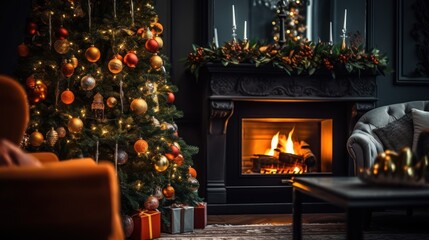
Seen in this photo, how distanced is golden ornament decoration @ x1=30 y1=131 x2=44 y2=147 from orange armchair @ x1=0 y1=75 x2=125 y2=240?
1.66 metres

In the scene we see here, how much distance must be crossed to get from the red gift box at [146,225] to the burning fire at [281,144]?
1582mm

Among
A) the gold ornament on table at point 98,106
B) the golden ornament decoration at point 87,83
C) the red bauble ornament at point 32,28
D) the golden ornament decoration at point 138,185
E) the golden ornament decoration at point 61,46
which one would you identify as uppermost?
the red bauble ornament at point 32,28

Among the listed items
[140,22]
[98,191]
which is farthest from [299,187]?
[140,22]

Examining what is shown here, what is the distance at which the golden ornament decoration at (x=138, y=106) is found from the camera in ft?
10.7

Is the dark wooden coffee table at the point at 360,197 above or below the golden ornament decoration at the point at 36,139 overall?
below

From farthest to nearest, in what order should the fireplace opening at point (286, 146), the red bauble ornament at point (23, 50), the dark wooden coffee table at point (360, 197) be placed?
the fireplace opening at point (286, 146), the red bauble ornament at point (23, 50), the dark wooden coffee table at point (360, 197)

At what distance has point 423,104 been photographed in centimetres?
412

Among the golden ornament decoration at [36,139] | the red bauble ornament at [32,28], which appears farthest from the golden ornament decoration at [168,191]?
the red bauble ornament at [32,28]

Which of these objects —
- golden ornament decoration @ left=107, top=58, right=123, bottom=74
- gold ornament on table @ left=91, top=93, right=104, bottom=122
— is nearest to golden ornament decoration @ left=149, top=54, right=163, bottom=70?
golden ornament decoration @ left=107, top=58, right=123, bottom=74

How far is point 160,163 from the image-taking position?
329 centimetres

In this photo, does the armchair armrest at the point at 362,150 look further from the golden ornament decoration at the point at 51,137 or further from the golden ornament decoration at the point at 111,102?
the golden ornament decoration at the point at 51,137

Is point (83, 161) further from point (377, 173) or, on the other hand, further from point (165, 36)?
point (165, 36)

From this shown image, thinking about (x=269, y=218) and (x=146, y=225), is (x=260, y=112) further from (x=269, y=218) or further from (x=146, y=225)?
(x=146, y=225)

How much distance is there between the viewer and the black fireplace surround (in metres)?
4.16
